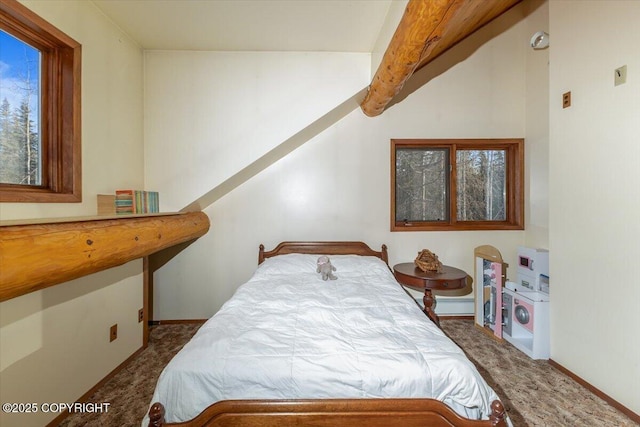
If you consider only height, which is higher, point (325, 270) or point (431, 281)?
point (325, 270)

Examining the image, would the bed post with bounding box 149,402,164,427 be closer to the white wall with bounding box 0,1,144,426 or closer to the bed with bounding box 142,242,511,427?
the bed with bounding box 142,242,511,427

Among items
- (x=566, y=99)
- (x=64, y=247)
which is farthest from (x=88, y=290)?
(x=566, y=99)

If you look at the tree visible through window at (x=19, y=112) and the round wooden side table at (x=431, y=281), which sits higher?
the tree visible through window at (x=19, y=112)

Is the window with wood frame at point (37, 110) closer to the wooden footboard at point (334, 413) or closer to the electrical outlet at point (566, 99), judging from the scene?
the wooden footboard at point (334, 413)

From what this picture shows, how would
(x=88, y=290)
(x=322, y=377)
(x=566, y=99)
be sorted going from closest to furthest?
(x=322, y=377) → (x=88, y=290) → (x=566, y=99)

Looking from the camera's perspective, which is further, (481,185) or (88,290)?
(481,185)

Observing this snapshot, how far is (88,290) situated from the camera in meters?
1.78

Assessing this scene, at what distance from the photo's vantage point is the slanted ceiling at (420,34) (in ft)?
4.07

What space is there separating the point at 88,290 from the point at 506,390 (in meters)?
2.98

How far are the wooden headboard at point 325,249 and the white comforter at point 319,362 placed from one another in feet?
3.92

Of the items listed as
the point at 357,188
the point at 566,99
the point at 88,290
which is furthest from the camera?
the point at 357,188

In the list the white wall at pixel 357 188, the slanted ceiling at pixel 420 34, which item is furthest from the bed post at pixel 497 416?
the white wall at pixel 357 188

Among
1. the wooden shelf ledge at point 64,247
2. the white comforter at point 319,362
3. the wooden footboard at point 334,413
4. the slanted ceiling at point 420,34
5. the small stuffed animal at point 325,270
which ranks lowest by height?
the wooden footboard at point 334,413

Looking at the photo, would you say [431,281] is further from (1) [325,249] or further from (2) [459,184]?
(2) [459,184]
